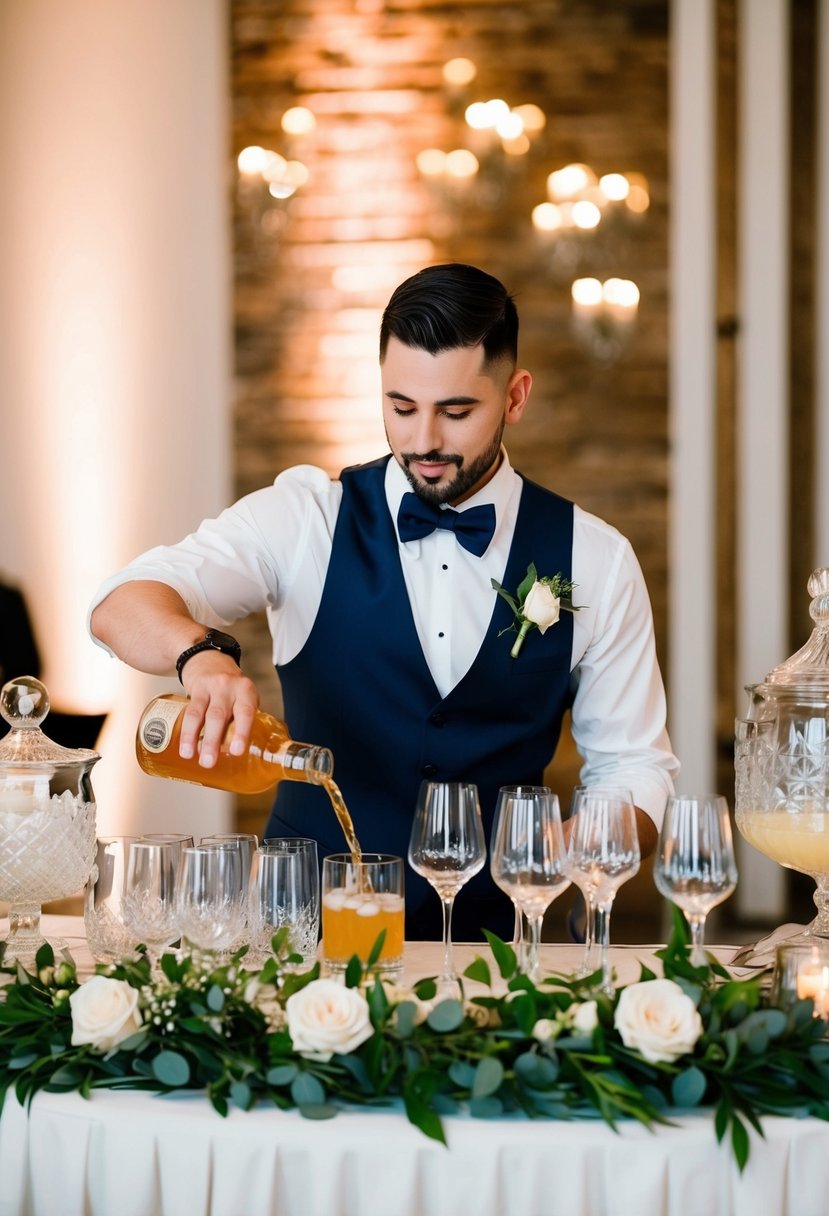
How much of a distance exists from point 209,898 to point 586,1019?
42 centimetres

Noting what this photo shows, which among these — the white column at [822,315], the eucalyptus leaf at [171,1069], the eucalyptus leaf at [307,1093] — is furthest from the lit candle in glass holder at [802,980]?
the white column at [822,315]

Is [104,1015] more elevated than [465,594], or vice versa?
[465,594]

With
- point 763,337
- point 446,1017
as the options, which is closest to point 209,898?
point 446,1017

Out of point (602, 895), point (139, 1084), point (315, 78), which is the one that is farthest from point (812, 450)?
point (139, 1084)

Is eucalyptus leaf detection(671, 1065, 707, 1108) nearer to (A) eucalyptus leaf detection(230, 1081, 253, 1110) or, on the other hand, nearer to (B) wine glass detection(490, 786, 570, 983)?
(B) wine glass detection(490, 786, 570, 983)

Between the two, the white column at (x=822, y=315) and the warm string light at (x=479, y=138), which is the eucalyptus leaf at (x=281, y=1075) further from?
the warm string light at (x=479, y=138)

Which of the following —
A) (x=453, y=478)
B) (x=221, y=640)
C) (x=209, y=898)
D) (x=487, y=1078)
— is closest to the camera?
(x=487, y=1078)

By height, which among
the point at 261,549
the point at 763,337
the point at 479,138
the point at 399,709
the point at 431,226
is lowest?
the point at 399,709

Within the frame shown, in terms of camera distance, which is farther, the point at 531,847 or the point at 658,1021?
the point at 531,847

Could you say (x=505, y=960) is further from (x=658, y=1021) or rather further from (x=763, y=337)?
(x=763, y=337)

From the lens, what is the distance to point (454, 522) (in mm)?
→ 2297

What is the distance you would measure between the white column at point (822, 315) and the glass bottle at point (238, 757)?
13.4ft

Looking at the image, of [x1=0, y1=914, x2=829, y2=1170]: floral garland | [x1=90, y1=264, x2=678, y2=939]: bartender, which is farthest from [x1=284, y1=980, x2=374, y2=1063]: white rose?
[x1=90, y1=264, x2=678, y2=939]: bartender

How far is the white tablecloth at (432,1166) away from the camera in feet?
4.11
